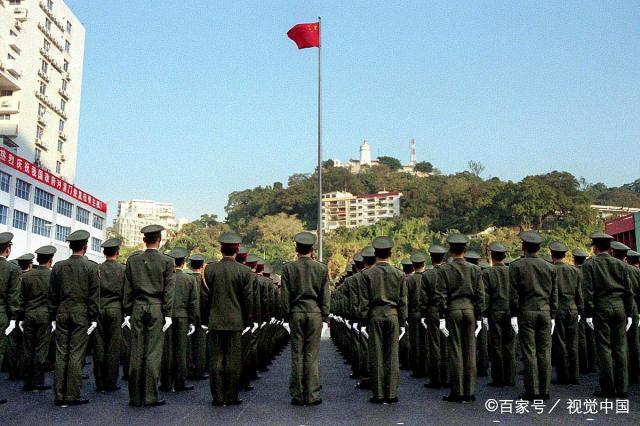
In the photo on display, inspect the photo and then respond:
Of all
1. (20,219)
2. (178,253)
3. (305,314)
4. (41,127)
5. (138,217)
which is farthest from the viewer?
(138,217)

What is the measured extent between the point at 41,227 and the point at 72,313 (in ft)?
117

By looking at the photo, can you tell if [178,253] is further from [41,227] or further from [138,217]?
[138,217]

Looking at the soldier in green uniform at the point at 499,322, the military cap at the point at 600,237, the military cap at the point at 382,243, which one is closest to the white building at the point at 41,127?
the military cap at the point at 382,243

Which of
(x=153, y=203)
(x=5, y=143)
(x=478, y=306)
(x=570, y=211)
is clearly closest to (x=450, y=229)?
(x=570, y=211)

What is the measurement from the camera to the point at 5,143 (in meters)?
43.3

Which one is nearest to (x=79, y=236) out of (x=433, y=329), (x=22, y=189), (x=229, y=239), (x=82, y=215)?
(x=229, y=239)

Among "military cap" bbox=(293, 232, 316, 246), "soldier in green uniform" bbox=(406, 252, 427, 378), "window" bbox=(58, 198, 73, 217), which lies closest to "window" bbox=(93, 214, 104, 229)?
"window" bbox=(58, 198, 73, 217)

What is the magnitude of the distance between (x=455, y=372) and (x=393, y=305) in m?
1.00

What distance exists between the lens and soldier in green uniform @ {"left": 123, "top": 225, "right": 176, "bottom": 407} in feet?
19.5

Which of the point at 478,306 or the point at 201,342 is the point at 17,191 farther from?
the point at 478,306

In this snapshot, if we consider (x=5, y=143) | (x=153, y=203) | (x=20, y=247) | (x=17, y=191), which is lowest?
(x=20, y=247)

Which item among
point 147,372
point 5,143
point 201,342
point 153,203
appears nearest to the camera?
point 147,372

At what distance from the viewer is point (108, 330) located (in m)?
6.96

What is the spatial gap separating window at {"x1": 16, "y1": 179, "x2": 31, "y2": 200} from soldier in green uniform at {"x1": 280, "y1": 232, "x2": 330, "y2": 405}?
1330 inches
